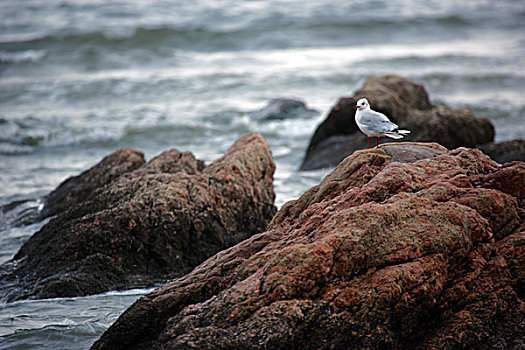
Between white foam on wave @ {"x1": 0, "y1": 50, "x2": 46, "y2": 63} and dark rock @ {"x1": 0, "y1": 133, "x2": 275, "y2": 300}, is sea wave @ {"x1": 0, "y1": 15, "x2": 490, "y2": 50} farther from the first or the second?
dark rock @ {"x1": 0, "y1": 133, "x2": 275, "y2": 300}

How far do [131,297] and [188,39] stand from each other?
65.0 ft

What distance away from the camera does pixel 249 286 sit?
3.32 meters

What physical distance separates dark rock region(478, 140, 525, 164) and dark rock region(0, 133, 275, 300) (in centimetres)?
381

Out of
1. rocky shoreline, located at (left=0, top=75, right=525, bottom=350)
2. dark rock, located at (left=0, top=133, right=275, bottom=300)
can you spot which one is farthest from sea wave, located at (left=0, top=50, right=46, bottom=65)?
rocky shoreline, located at (left=0, top=75, right=525, bottom=350)

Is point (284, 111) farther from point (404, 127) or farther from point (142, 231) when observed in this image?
point (142, 231)

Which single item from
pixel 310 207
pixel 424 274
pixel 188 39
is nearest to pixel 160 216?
pixel 310 207

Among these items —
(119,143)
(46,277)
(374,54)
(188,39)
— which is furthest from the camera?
(188,39)

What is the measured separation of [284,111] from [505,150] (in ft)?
20.2

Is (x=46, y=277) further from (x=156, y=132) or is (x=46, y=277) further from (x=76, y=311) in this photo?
(x=156, y=132)

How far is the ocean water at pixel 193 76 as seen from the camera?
8.53m

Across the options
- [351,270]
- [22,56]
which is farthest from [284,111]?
[22,56]

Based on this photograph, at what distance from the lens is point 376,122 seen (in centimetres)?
492

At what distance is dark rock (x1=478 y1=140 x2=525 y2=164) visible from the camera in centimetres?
781

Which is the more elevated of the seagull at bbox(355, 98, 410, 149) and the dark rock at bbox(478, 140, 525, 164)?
the seagull at bbox(355, 98, 410, 149)
